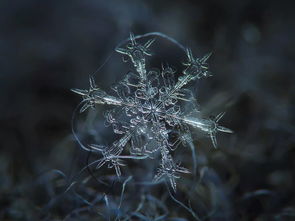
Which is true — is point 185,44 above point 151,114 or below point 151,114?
above

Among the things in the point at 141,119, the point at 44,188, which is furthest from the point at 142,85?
the point at 44,188

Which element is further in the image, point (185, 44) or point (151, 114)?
point (185, 44)

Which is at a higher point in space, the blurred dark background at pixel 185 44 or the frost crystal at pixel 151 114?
the blurred dark background at pixel 185 44

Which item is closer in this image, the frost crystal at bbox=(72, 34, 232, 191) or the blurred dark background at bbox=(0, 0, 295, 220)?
the frost crystal at bbox=(72, 34, 232, 191)

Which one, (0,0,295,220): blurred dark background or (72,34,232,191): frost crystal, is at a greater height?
(0,0,295,220): blurred dark background
